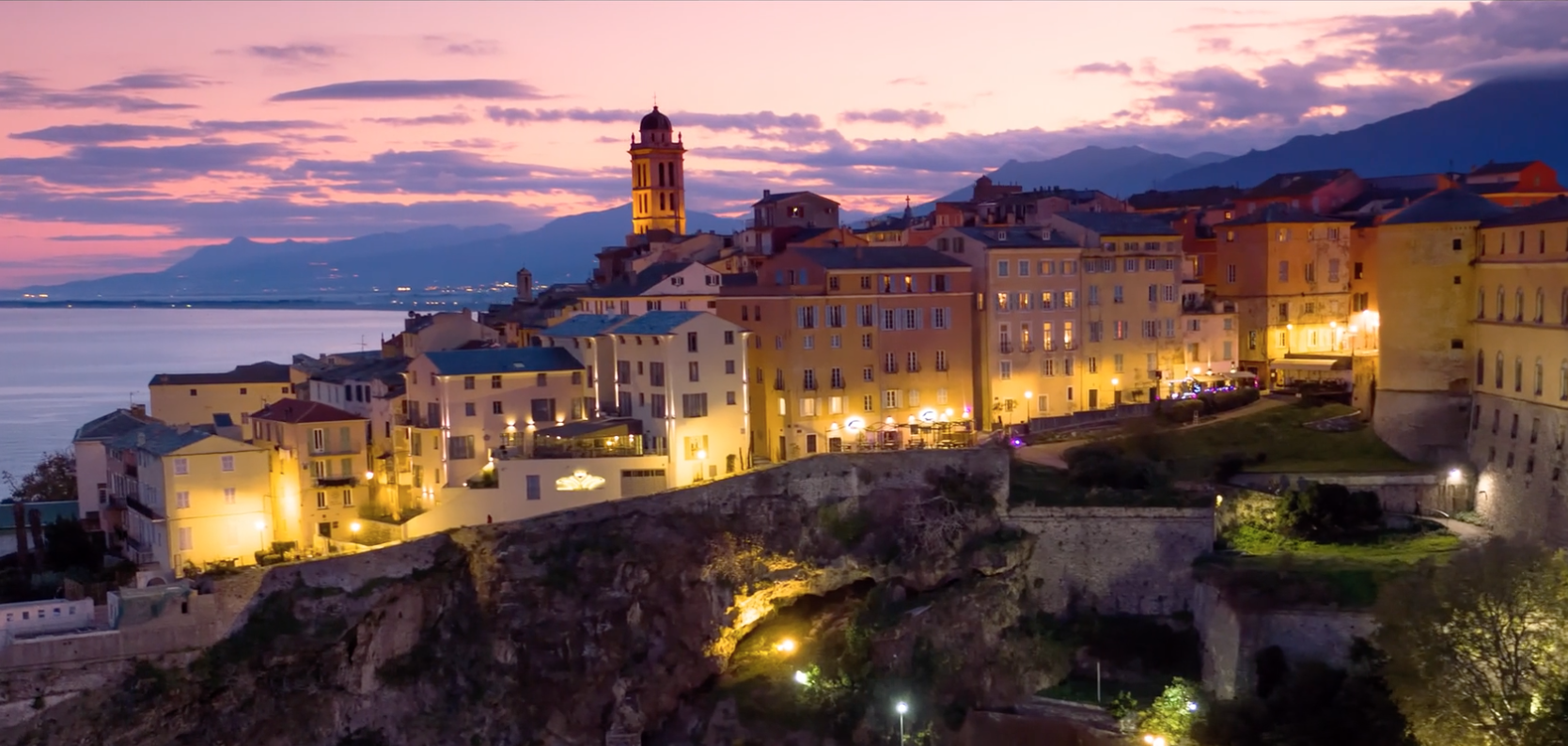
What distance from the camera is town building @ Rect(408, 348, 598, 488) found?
46750 millimetres

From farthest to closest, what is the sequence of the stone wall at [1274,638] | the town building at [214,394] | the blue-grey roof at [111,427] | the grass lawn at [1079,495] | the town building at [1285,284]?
the town building at [1285,284] → the town building at [214,394] → the blue-grey roof at [111,427] → the grass lawn at [1079,495] → the stone wall at [1274,638]

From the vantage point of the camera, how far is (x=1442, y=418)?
43062mm

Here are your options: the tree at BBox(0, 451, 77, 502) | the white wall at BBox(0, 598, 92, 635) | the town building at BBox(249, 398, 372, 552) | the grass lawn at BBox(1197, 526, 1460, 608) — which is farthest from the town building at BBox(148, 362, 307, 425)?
the grass lawn at BBox(1197, 526, 1460, 608)

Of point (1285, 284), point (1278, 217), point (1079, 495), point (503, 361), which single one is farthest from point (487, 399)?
point (1278, 217)

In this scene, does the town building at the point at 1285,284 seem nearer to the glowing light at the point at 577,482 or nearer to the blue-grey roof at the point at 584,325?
the blue-grey roof at the point at 584,325

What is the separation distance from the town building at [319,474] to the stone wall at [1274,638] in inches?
1041

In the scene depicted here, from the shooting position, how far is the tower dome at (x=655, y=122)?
82562mm

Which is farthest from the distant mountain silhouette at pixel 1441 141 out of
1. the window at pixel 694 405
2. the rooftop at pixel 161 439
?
the rooftop at pixel 161 439

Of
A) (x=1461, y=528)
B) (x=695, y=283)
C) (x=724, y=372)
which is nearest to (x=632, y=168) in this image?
(x=695, y=283)

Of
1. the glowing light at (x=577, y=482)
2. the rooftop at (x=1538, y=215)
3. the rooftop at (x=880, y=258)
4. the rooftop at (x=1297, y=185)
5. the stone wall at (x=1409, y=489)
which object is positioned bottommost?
the stone wall at (x=1409, y=489)

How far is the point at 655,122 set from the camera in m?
82.6

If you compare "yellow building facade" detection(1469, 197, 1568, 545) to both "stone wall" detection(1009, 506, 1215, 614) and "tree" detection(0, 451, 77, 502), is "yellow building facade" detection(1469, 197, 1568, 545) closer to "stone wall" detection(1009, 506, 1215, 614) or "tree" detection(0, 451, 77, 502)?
"stone wall" detection(1009, 506, 1215, 614)

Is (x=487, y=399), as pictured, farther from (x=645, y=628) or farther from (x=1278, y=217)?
(x=1278, y=217)

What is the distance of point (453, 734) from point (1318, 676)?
2338cm
